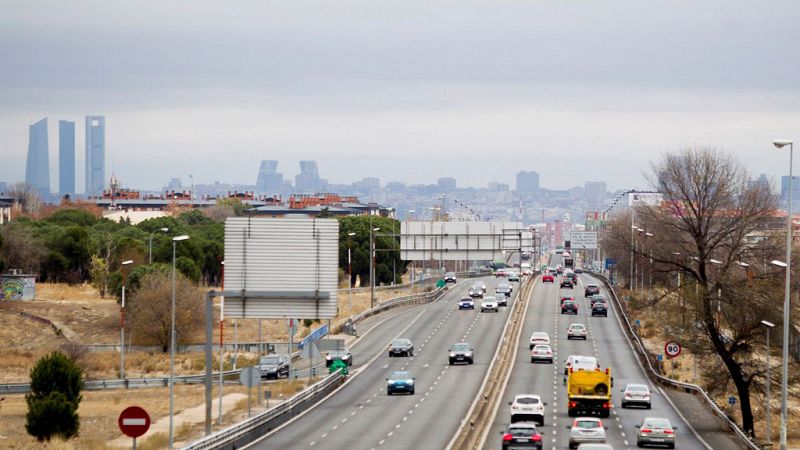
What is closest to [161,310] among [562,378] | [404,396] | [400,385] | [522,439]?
[562,378]

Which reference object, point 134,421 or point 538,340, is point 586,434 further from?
point 538,340

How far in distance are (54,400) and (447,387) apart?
2245 cm

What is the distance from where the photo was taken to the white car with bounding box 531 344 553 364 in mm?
87812

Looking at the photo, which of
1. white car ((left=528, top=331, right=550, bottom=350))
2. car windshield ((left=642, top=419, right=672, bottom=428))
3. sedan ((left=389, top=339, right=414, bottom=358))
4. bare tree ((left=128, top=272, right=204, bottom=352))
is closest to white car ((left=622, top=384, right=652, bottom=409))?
car windshield ((left=642, top=419, right=672, bottom=428))

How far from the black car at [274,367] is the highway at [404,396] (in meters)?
4.40

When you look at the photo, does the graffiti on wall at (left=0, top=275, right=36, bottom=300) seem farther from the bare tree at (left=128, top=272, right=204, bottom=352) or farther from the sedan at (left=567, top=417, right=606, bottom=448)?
the sedan at (left=567, top=417, right=606, bottom=448)

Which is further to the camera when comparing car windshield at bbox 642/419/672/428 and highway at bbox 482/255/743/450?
highway at bbox 482/255/743/450

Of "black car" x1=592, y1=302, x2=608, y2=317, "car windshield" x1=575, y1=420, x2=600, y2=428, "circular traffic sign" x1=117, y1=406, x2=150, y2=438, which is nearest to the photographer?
"circular traffic sign" x1=117, y1=406, x2=150, y2=438

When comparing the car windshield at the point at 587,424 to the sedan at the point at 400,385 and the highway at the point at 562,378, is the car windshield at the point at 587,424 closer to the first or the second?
the highway at the point at 562,378

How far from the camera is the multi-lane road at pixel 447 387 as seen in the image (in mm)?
54125

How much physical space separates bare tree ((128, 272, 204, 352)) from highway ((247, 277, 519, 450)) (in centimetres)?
1373

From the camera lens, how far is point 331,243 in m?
43.2

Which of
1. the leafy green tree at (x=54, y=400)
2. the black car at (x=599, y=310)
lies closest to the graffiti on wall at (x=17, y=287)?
the black car at (x=599, y=310)

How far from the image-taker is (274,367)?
8412 cm
